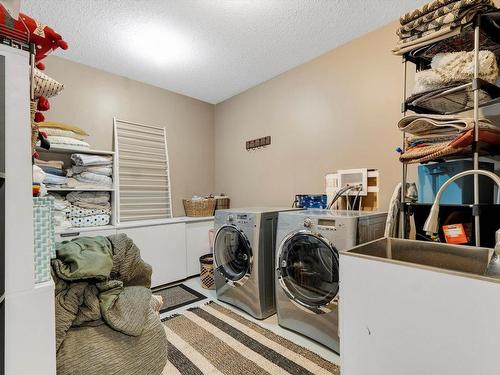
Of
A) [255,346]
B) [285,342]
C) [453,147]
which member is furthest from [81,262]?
[453,147]

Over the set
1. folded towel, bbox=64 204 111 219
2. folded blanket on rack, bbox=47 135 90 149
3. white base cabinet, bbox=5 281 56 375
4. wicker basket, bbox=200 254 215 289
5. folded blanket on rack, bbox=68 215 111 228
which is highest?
folded blanket on rack, bbox=47 135 90 149

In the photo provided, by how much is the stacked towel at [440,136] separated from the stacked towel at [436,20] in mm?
445

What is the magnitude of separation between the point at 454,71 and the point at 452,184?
0.61 m

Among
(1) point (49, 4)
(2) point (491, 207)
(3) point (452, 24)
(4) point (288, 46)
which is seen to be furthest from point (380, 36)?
(1) point (49, 4)

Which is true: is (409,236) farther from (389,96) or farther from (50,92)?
(50,92)

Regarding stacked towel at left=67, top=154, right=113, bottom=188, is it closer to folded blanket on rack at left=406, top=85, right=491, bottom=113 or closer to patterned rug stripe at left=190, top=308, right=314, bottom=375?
Answer: patterned rug stripe at left=190, top=308, right=314, bottom=375

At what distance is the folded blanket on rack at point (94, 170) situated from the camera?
Result: 248cm

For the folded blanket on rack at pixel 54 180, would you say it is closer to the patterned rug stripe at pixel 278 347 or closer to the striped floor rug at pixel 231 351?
the striped floor rug at pixel 231 351

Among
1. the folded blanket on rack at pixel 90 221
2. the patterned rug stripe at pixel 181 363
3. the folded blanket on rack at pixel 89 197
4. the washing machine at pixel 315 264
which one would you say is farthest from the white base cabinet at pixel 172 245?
the washing machine at pixel 315 264

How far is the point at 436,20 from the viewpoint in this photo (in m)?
1.37

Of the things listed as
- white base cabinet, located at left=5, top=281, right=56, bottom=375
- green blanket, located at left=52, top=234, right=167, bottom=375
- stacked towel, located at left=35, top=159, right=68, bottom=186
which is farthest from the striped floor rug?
stacked towel, located at left=35, top=159, right=68, bottom=186

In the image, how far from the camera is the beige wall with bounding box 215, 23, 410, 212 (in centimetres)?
216

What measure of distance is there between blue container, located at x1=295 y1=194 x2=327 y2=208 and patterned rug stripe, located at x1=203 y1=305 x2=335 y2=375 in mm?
1265

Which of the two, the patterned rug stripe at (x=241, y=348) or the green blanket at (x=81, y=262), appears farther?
the patterned rug stripe at (x=241, y=348)
